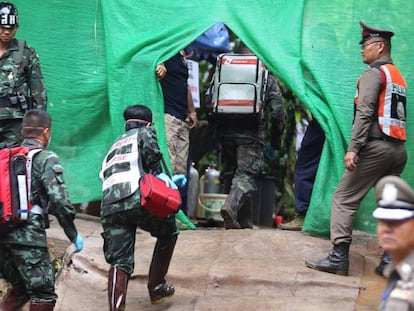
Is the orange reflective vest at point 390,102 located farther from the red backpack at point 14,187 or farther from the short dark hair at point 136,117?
the red backpack at point 14,187

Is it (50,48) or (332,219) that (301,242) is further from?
(50,48)

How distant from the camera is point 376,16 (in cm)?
708

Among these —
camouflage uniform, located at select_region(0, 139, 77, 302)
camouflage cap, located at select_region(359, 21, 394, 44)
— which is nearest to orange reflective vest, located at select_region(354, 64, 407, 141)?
camouflage cap, located at select_region(359, 21, 394, 44)

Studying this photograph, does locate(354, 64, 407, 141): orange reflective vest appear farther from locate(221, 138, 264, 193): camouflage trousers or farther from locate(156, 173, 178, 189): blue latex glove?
locate(221, 138, 264, 193): camouflage trousers

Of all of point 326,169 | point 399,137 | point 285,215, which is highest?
point 399,137

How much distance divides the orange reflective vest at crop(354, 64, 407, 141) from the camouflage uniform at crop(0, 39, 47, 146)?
273 centimetres

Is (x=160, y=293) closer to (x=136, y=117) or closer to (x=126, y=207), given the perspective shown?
(x=126, y=207)

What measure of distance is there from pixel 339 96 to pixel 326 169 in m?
0.62

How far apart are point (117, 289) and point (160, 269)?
1.51 ft

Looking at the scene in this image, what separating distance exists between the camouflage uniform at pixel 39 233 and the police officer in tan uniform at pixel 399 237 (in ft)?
7.90

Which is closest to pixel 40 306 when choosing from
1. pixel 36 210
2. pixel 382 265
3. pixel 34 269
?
pixel 34 269

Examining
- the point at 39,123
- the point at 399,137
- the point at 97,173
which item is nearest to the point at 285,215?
the point at 97,173

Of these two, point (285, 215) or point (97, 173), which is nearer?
point (97, 173)

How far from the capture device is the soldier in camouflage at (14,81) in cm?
697
